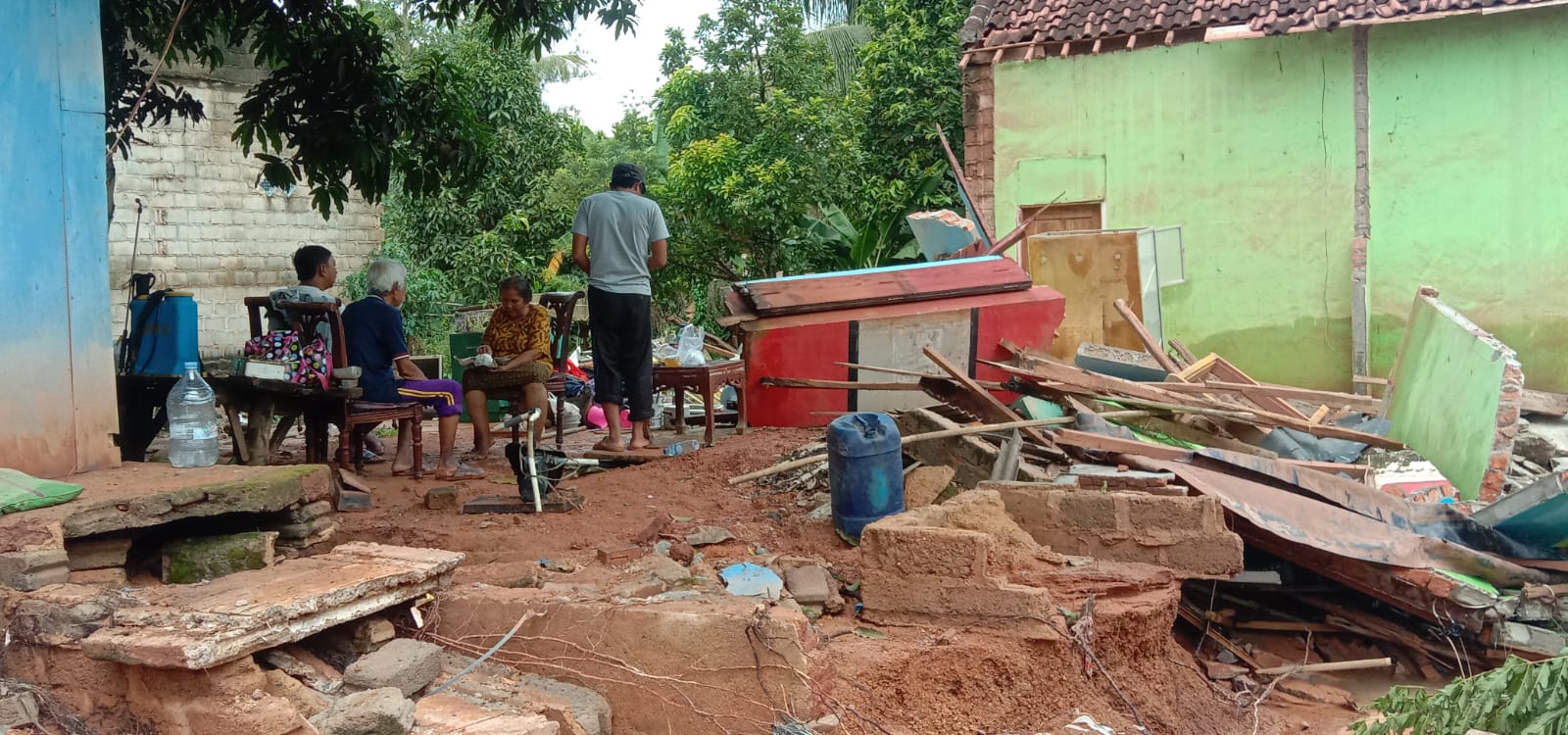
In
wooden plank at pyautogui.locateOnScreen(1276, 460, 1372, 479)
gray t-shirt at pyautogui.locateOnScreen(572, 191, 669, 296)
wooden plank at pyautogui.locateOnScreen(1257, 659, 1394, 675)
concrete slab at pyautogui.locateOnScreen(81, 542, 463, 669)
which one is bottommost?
wooden plank at pyautogui.locateOnScreen(1257, 659, 1394, 675)

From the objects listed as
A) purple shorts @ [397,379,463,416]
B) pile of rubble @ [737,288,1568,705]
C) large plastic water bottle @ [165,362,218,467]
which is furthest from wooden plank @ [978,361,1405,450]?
large plastic water bottle @ [165,362,218,467]

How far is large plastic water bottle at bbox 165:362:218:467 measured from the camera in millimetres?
4578

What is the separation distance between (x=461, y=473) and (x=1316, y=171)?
8284 millimetres

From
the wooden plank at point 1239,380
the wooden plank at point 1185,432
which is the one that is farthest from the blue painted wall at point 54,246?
the wooden plank at point 1239,380

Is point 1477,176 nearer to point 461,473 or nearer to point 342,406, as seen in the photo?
point 461,473

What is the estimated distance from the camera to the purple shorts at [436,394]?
6.65 metres

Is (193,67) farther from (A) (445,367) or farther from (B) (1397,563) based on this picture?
(B) (1397,563)

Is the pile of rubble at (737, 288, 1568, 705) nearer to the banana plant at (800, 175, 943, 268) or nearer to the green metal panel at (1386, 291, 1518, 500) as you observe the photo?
the green metal panel at (1386, 291, 1518, 500)

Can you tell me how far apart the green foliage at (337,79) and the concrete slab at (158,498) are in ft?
12.1

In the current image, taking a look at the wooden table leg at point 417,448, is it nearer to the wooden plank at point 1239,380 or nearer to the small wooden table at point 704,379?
the small wooden table at point 704,379

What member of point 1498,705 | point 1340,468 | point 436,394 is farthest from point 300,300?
point 1498,705

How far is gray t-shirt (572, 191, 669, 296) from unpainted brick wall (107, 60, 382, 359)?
765cm

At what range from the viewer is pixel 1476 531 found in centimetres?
492

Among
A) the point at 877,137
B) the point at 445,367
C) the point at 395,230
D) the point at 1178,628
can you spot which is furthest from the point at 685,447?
the point at 395,230
